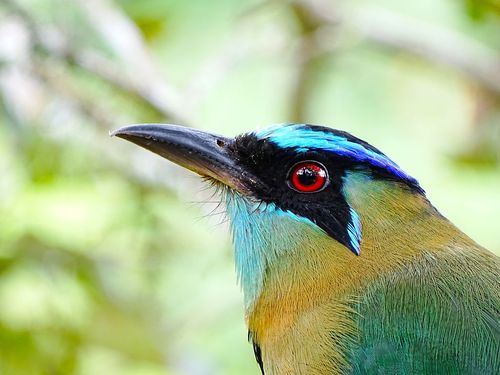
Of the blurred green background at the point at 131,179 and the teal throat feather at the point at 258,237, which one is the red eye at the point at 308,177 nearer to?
the teal throat feather at the point at 258,237

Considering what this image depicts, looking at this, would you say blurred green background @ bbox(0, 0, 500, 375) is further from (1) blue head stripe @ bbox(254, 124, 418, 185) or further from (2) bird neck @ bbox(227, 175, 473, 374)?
(1) blue head stripe @ bbox(254, 124, 418, 185)

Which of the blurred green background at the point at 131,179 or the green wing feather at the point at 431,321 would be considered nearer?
the green wing feather at the point at 431,321

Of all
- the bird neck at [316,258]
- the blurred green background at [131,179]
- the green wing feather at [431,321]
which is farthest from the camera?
the blurred green background at [131,179]

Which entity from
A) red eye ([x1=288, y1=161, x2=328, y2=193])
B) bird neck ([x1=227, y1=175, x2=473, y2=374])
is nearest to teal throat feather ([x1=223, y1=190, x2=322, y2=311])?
bird neck ([x1=227, y1=175, x2=473, y2=374])

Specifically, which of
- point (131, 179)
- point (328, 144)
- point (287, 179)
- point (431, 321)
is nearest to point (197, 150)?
point (287, 179)

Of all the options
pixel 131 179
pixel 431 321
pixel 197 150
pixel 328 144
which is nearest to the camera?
pixel 431 321

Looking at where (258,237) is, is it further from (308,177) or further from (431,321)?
(431,321)

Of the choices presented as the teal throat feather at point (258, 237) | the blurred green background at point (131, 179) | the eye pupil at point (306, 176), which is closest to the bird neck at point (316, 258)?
the teal throat feather at point (258, 237)

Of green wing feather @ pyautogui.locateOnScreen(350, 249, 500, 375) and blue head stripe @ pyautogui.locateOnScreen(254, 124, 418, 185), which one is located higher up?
blue head stripe @ pyautogui.locateOnScreen(254, 124, 418, 185)

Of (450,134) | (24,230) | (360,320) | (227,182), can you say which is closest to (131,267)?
(24,230)
